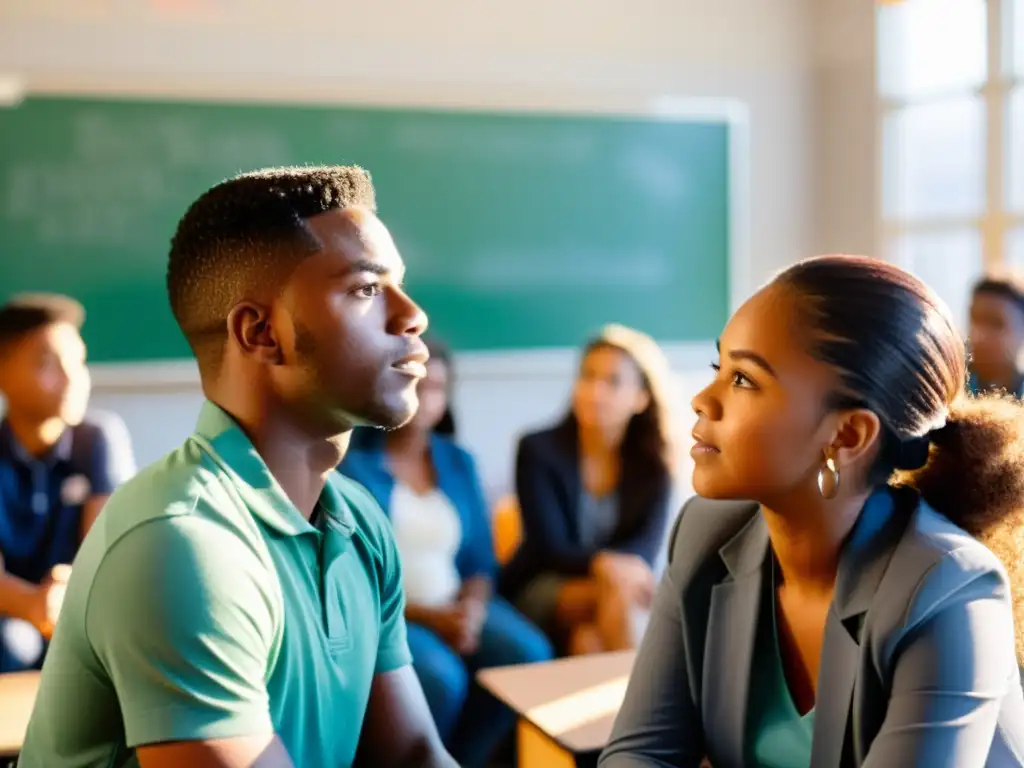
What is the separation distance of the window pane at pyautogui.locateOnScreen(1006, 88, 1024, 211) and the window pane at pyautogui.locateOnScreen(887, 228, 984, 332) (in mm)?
227

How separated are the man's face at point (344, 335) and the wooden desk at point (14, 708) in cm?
84

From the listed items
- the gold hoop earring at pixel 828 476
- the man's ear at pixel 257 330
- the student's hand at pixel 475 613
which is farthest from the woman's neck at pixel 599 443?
the man's ear at pixel 257 330

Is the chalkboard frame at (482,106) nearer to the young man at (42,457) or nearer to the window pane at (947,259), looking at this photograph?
the window pane at (947,259)

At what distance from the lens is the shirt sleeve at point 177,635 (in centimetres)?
100

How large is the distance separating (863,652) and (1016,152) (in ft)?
12.6

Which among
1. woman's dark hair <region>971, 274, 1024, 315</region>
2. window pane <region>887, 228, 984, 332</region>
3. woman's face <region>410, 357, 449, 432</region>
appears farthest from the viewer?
window pane <region>887, 228, 984, 332</region>

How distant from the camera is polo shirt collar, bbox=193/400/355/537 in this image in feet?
3.77

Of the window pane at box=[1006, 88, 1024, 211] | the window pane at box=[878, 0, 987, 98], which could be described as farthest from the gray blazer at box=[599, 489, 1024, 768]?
the window pane at box=[878, 0, 987, 98]

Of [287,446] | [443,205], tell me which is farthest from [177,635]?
[443,205]

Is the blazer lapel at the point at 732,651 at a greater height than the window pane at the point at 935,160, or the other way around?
the window pane at the point at 935,160

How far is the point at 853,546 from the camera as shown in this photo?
139 centimetres

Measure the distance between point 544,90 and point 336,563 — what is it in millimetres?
3774

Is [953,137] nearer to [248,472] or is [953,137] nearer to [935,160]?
[935,160]

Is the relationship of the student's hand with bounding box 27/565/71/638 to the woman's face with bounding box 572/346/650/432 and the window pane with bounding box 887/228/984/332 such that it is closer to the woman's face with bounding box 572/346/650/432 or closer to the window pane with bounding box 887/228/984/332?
the woman's face with bounding box 572/346/650/432
